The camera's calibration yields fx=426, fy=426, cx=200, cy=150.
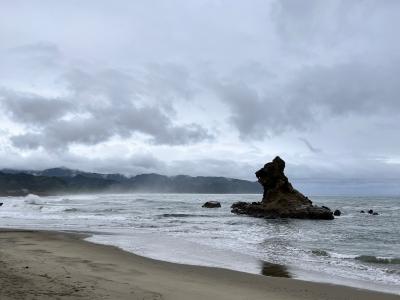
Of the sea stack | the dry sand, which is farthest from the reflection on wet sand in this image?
the sea stack

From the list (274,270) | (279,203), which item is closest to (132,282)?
(274,270)

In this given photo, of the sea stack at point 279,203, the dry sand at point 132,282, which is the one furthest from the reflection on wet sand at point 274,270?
the sea stack at point 279,203

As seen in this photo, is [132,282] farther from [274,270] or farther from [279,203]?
[279,203]

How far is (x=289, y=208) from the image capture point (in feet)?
196

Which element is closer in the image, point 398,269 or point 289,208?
point 398,269

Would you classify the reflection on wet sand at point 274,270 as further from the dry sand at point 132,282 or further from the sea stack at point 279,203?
the sea stack at point 279,203

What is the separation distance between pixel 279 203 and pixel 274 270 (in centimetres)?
4580

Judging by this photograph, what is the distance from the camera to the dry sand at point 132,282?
413 inches

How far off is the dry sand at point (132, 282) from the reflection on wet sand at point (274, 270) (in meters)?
1.06

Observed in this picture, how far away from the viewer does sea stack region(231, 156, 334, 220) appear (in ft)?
190

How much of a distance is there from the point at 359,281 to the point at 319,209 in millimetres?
44176

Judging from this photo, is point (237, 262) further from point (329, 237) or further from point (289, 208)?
point (289, 208)

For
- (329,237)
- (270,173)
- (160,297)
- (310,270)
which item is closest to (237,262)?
(310,270)

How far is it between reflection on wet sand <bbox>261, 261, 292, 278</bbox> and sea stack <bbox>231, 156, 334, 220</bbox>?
40574 mm
